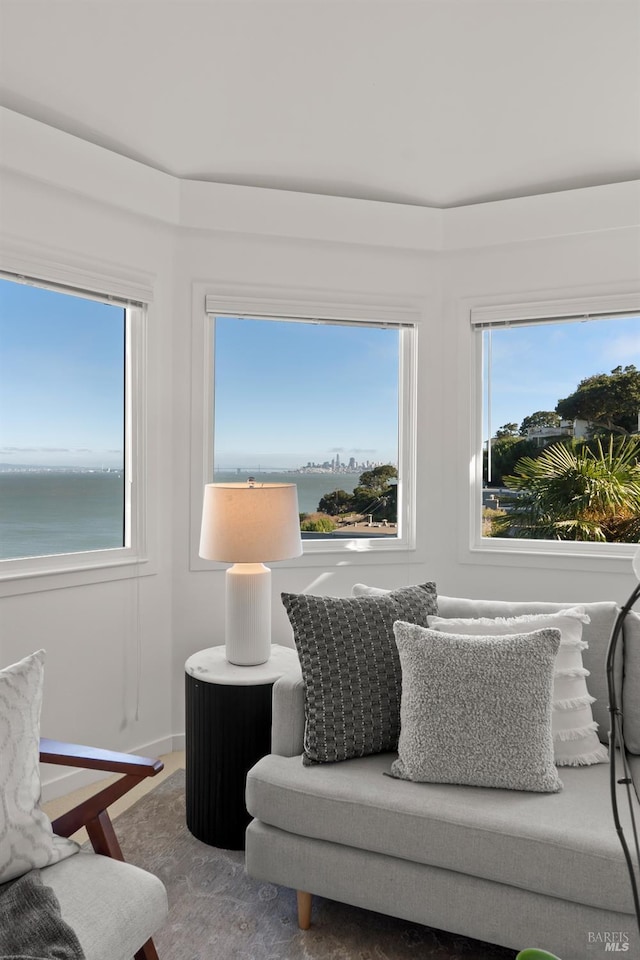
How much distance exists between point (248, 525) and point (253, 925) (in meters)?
1.24

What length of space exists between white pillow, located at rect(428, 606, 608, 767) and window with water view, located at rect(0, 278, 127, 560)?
5.44 ft

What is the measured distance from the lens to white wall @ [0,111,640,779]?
2822mm

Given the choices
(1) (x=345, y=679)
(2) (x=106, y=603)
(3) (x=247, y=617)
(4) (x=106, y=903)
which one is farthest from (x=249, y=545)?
(4) (x=106, y=903)

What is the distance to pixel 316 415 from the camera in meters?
3.56

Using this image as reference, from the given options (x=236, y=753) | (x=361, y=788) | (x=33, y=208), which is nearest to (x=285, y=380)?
(x=33, y=208)

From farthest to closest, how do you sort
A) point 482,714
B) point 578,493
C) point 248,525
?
point 578,493 < point 248,525 < point 482,714

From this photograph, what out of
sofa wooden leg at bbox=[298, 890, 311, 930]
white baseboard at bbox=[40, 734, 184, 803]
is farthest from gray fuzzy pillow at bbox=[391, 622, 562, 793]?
white baseboard at bbox=[40, 734, 184, 803]

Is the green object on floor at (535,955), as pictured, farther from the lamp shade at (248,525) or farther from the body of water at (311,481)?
the body of water at (311,481)

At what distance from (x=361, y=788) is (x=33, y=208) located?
8.08 feet

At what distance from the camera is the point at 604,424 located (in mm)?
3422

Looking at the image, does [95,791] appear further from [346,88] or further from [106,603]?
[346,88]

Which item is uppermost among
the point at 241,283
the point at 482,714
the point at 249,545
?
the point at 241,283

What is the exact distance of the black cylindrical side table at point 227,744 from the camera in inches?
91.1

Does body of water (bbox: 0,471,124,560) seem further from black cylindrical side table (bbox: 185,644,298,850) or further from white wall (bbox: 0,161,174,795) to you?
black cylindrical side table (bbox: 185,644,298,850)
